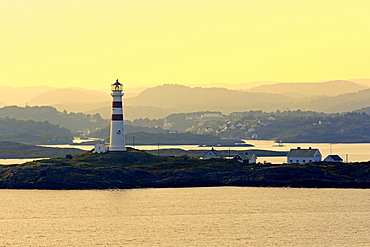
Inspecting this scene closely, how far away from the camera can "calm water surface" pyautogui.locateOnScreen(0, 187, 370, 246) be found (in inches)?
1978

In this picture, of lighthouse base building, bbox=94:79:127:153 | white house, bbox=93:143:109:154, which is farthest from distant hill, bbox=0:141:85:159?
lighthouse base building, bbox=94:79:127:153

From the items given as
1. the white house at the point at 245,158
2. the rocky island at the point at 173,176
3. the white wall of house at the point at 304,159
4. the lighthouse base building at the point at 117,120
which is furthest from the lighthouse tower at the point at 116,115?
the white wall of house at the point at 304,159

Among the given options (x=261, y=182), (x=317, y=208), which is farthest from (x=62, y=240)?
(x=261, y=182)

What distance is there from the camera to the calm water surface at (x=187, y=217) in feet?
165

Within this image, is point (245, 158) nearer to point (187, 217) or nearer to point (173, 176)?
point (173, 176)

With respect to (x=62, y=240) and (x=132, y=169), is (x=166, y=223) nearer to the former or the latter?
(x=62, y=240)

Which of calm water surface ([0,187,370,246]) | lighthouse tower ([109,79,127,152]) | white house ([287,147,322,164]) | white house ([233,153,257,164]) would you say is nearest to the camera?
calm water surface ([0,187,370,246])

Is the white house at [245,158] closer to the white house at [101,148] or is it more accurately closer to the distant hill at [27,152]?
the white house at [101,148]

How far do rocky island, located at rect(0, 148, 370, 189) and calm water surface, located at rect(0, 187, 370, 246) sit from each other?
10.1ft

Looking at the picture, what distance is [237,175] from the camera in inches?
3398

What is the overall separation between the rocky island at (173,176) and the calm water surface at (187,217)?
3.08m

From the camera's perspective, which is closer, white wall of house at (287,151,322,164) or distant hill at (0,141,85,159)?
white wall of house at (287,151,322,164)

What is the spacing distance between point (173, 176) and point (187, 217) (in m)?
26.4

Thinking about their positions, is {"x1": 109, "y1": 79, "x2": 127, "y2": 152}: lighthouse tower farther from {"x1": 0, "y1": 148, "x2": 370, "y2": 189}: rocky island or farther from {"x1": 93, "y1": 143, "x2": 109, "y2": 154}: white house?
{"x1": 0, "y1": 148, "x2": 370, "y2": 189}: rocky island
